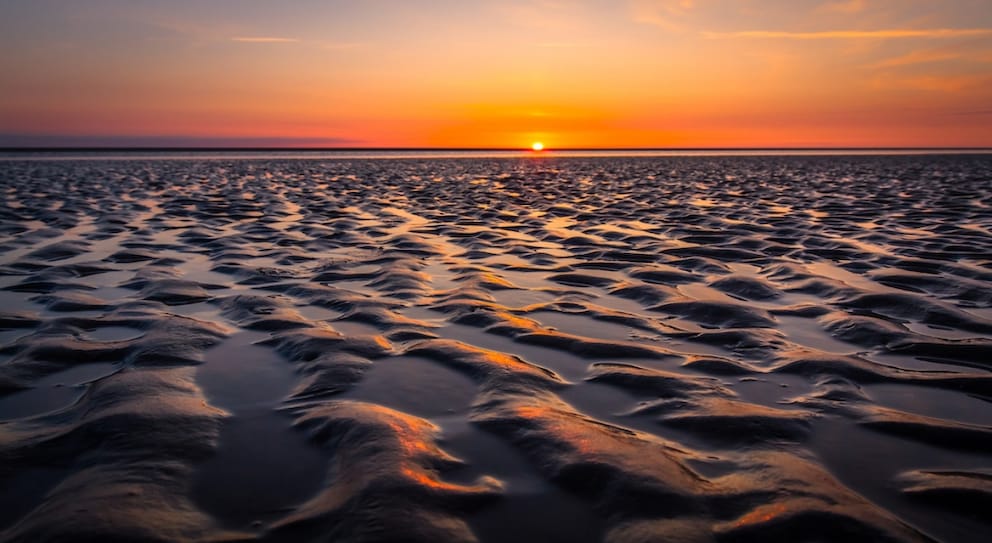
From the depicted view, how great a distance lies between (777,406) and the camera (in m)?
3.57

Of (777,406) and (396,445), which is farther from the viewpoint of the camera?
(777,406)

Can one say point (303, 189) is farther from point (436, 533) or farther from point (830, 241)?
point (436, 533)

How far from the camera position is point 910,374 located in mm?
4113

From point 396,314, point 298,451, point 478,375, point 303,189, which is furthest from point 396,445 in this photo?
point 303,189

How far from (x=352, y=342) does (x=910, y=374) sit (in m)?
3.95

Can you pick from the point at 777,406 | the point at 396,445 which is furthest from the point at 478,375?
the point at 777,406

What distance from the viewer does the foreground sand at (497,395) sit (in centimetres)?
245

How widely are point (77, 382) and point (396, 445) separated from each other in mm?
2424

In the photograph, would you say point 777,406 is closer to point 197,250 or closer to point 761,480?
point 761,480

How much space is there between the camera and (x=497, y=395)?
3736 millimetres

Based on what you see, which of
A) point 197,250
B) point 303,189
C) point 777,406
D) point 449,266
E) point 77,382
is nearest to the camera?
point 777,406

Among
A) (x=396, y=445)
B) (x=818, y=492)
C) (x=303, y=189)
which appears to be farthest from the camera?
(x=303, y=189)

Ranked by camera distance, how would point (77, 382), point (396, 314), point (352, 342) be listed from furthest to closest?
point (396, 314), point (352, 342), point (77, 382)

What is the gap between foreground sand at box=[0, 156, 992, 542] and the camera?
8.02 feet
